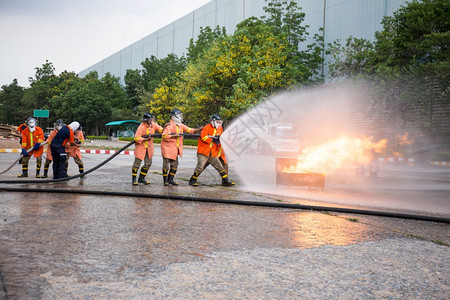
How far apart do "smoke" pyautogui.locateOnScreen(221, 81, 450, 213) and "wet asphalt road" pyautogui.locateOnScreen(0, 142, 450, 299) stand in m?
2.34

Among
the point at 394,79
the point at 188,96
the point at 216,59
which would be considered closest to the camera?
the point at 394,79

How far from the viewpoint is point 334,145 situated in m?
12.0

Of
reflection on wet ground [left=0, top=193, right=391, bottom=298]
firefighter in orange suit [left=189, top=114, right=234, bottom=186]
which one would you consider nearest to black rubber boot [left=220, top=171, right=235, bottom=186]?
firefighter in orange suit [left=189, top=114, right=234, bottom=186]

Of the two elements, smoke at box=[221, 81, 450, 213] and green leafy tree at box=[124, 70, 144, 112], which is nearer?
smoke at box=[221, 81, 450, 213]

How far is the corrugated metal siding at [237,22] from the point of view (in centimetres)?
2788

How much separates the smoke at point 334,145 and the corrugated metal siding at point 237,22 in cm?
992

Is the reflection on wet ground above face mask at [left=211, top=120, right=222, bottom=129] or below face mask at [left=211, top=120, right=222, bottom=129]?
below

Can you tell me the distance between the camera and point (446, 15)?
18.5 m

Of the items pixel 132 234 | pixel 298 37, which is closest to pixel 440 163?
pixel 132 234

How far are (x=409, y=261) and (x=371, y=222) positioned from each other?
6.40 ft

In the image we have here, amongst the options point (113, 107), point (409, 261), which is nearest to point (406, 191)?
point (409, 261)

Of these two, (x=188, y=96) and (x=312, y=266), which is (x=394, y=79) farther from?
(x=188, y=96)

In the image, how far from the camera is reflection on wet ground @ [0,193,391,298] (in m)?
3.65

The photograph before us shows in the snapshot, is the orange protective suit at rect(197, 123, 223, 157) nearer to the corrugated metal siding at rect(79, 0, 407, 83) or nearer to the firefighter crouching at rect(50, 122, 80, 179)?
the firefighter crouching at rect(50, 122, 80, 179)
